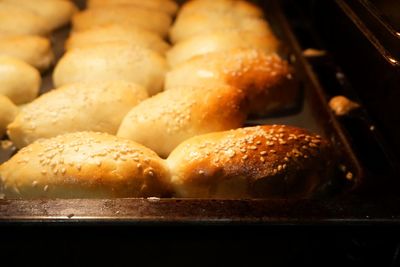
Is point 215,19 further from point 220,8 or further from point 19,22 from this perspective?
point 19,22

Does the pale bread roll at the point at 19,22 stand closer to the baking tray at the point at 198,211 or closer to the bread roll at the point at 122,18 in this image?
the bread roll at the point at 122,18

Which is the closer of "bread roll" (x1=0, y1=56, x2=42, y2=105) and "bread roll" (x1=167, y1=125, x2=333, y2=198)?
"bread roll" (x1=167, y1=125, x2=333, y2=198)

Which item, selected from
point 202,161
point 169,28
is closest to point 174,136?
point 202,161

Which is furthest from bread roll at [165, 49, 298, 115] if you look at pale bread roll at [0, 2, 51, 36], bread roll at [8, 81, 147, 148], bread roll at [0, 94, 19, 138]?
pale bread roll at [0, 2, 51, 36]

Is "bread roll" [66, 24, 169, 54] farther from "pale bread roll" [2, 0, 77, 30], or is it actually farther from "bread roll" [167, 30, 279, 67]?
"pale bread roll" [2, 0, 77, 30]
